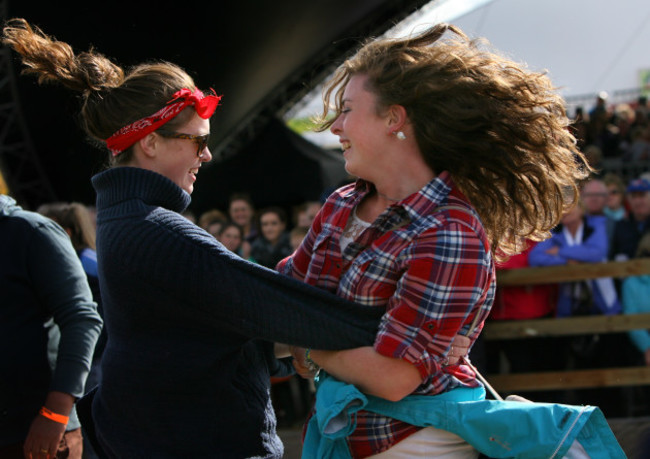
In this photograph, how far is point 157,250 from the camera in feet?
5.78

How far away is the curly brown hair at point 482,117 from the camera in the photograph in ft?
6.12

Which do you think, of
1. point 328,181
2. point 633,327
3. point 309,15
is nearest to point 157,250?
point 633,327

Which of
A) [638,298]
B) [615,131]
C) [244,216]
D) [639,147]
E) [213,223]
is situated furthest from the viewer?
[615,131]

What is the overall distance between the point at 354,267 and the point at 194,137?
2.06 ft

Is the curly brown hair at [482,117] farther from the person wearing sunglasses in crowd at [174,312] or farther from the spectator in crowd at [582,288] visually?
→ the spectator in crowd at [582,288]

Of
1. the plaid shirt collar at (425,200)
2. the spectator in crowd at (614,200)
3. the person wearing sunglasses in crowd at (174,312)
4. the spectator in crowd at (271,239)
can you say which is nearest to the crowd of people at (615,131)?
the spectator in crowd at (614,200)

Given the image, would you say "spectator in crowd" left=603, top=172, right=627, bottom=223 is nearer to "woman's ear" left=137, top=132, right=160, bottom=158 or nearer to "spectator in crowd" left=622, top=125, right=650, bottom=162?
"spectator in crowd" left=622, top=125, right=650, bottom=162

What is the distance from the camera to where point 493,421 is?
5.66 ft

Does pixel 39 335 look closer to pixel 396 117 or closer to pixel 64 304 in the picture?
pixel 64 304

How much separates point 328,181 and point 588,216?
4.80 meters

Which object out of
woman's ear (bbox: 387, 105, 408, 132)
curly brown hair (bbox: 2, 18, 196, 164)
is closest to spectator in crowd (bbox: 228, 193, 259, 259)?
curly brown hair (bbox: 2, 18, 196, 164)

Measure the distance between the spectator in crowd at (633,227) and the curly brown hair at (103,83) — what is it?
14.8ft

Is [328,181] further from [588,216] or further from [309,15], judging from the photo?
[588,216]

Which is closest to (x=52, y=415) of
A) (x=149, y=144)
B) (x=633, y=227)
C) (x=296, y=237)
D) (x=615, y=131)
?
(x=149, y=144)
